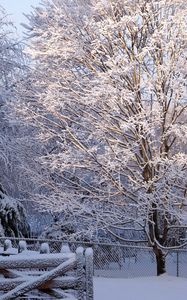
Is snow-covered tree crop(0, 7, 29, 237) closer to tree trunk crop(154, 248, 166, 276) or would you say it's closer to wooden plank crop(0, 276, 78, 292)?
tree trunk crop(154, 248, 166, 276)

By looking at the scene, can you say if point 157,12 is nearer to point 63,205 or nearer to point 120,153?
point 120,153

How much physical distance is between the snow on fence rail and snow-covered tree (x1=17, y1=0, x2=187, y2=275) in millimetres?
A: 6869

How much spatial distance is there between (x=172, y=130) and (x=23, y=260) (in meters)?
7.57

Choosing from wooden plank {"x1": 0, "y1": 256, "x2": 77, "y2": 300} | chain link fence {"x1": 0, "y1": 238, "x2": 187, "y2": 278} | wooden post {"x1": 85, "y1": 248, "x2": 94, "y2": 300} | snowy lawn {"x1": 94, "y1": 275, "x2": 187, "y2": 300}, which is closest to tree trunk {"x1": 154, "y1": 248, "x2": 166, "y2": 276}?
snowy lawn {"x1": 94, "y1": 275, "x2": 187, "y2": 300}

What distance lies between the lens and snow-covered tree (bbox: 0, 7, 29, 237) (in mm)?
16562

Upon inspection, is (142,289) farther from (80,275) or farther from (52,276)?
(52,276)

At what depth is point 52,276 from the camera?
5.50 meters

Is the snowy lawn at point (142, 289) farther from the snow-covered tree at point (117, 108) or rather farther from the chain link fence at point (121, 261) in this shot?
the chain link fence at point (121, 261)

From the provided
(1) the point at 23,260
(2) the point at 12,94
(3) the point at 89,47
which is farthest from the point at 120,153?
(1) the point at 23,260

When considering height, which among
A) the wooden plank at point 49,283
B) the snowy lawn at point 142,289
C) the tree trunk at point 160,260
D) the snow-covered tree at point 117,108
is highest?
the snow-covered tree at point 117,108

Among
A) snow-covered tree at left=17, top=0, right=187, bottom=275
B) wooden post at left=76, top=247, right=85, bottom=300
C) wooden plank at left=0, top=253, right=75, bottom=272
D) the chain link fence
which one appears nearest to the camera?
wooden plank at left=0, top=253, right=75, bottom=272

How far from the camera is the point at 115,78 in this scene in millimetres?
12984

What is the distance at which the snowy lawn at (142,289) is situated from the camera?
10.4 metres


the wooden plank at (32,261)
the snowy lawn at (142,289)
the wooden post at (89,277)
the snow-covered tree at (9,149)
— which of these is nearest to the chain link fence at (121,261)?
the snow-covered tree at (9,149)
